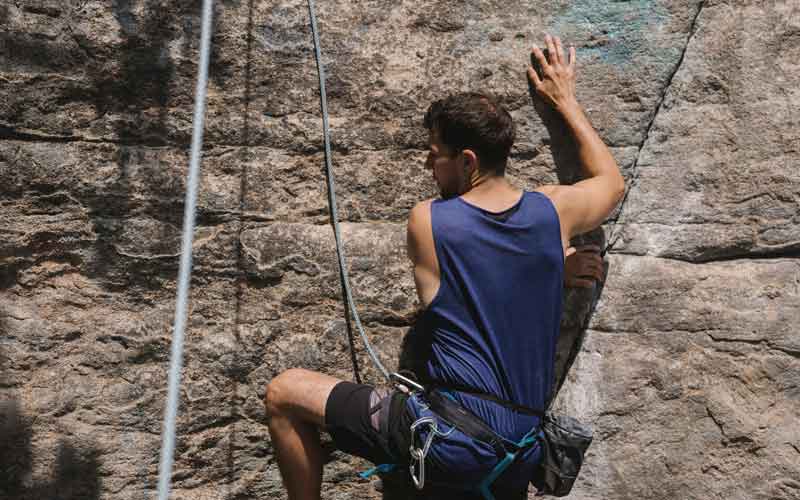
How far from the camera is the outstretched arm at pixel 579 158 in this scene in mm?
2453

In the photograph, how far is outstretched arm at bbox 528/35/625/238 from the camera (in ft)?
8.05

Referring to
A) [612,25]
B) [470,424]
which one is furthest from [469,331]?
[612,25]

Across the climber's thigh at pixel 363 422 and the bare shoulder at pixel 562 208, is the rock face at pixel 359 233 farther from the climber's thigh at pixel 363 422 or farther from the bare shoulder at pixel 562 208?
the climber's thigh at pixel 363 422

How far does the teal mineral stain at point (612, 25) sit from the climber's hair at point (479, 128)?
1.75 ft

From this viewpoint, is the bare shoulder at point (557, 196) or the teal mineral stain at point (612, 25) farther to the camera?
the teal mineral stain at point (612, 25)

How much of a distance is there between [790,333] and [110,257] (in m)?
2.21

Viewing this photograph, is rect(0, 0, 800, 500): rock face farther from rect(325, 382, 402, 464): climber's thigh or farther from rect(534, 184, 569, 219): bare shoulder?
rect(325, 382, 402, 464): climber's thigh

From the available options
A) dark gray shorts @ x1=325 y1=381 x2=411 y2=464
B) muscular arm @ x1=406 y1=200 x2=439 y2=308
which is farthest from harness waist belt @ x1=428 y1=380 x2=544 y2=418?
muscular arm @ x1=406 y1=200 x2=439 y2=308

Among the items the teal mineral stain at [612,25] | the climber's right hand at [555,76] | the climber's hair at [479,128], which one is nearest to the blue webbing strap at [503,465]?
the climber's hair at [479,128]

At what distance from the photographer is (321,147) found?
273 centimetres

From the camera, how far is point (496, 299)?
2252 mm

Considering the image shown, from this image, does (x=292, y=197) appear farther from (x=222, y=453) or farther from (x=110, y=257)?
(x=222, y=453)

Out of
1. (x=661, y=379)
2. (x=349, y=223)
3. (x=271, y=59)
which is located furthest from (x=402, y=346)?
(x=271, y=59)

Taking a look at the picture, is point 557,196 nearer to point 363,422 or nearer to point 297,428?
point 363,422
